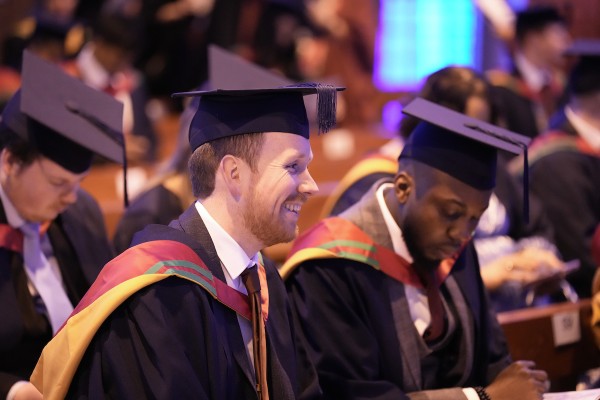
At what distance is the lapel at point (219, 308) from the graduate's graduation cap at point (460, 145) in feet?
2.93

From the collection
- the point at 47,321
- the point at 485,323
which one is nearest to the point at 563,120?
the point at 485,323

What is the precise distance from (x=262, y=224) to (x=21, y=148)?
3.97 feet

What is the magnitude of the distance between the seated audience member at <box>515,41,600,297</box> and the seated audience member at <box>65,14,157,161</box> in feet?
10.2

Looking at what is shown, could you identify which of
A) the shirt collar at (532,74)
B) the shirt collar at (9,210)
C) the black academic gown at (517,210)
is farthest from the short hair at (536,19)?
the shirt collar at (9,210)

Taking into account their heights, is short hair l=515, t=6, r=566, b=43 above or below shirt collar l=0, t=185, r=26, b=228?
above

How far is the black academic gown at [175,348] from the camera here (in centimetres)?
242

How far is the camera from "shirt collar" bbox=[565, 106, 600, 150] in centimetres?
540

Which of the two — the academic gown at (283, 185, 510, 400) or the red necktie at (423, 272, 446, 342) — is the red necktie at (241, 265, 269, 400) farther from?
the red necktie at (423, 272, 446, 342)

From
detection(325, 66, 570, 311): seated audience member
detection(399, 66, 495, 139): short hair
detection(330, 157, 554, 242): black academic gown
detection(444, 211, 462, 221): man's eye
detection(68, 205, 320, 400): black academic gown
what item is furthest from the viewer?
detection(330, 157, 554, 242): black academic gown

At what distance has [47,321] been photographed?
3.51m

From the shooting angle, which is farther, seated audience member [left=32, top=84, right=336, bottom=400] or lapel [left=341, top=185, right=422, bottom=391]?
lapel [left=341, top=185, right=422, bottom=391]

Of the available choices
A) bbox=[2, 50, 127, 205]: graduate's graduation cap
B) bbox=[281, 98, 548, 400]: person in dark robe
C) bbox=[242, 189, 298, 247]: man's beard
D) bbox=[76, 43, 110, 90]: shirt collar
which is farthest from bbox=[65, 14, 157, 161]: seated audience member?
bbox=[242, 189, 298, 247]: man's beard

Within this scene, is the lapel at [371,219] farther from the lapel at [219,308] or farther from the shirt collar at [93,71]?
the shirt collar at [93,71]

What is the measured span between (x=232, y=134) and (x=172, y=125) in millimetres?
6453
